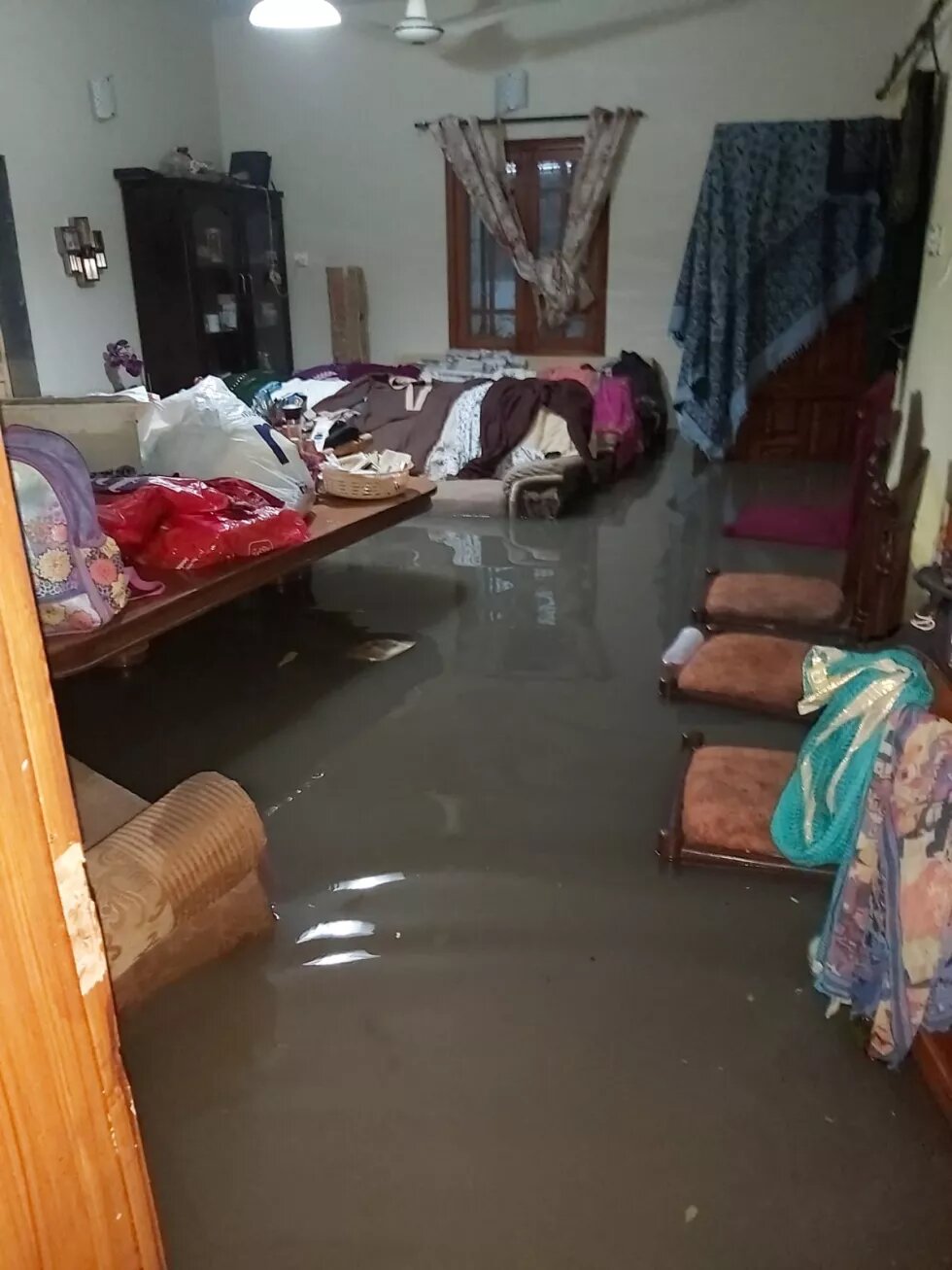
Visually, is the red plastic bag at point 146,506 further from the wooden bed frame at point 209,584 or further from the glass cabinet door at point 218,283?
the glass cabinet door at point 218,283

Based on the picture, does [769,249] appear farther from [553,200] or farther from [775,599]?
[775,599]

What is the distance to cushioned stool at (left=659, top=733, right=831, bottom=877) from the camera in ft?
7.20

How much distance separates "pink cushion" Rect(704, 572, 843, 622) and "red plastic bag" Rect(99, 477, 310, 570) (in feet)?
5.06

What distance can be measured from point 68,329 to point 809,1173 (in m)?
6.12

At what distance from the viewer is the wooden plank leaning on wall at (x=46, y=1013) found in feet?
1.95

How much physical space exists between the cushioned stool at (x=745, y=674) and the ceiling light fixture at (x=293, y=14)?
2975 mm

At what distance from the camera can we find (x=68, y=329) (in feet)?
19.9

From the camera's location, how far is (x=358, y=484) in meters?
3.67

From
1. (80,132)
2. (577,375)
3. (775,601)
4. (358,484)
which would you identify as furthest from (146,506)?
(80,132)

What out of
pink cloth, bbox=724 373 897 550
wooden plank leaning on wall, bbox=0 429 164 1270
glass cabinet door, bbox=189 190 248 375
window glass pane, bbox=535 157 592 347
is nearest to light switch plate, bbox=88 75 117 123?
glass cabinet door, bbox=189 190 248 375

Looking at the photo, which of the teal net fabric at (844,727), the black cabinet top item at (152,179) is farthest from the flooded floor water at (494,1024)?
the black cabinet top item at (152,179)

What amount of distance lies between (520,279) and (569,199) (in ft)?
2.09

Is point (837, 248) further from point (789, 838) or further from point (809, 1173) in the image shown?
point (809, 1173)

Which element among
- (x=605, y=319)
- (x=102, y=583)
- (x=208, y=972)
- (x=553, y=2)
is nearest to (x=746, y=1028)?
(x=208, y=972)
